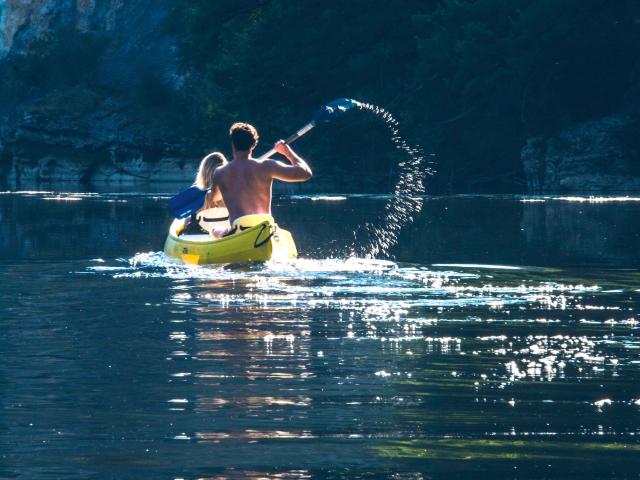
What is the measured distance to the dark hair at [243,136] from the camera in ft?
47.5

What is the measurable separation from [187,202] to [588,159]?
2576cm

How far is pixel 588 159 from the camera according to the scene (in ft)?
132

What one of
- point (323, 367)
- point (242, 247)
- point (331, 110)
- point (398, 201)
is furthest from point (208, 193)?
point (398, 201)

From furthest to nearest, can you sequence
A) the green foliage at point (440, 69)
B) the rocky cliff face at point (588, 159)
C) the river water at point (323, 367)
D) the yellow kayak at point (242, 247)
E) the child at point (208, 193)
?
the green foliage at point (440, 69), the rocky cliff face at point (588, 159), the child at point (208, 193), the yellow kayak at point (242, 247), the river water at point (323, 367)

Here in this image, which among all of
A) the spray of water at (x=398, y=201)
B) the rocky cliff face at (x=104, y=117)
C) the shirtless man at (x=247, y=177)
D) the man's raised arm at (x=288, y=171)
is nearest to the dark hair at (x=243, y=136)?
the shirtless man at (x=247, y=177)

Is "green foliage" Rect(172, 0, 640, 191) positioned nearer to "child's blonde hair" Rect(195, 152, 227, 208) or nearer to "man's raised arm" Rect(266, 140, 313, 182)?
"child's blonde hair" Rect(195, 152, 227, 208)

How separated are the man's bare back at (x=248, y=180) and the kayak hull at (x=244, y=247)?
372mm

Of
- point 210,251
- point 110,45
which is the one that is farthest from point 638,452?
point 110,45

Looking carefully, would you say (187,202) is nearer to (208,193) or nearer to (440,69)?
(208,193)

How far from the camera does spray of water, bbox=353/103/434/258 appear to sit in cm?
1889

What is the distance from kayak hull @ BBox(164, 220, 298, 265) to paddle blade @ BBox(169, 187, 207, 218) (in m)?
0.93

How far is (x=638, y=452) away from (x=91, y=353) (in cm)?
365

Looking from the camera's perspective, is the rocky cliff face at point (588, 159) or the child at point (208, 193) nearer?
the child at point (208, 193)

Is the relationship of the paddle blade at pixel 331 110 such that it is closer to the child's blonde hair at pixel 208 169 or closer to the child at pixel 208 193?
the child at pixel 208 193
